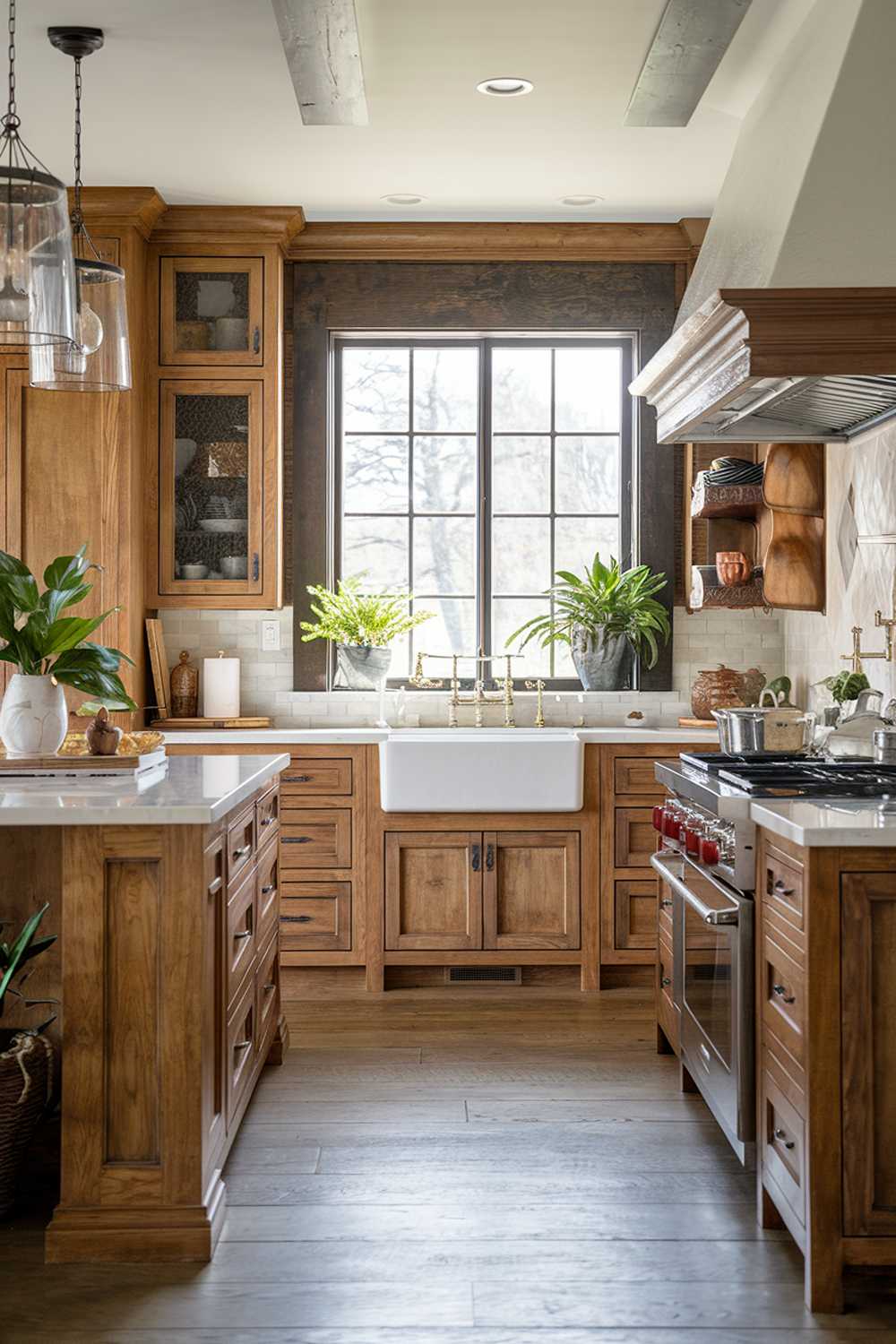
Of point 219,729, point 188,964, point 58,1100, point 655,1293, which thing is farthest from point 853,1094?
point 219,729

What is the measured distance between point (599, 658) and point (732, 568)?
74 cm

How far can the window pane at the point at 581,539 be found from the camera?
18.3ft

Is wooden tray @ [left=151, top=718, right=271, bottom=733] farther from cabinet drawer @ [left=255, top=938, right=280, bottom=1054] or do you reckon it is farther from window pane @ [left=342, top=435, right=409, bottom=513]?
cabinet drawer @ [left=255, top=938, right=280, bottom=1054]

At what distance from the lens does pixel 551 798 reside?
4.77 metres

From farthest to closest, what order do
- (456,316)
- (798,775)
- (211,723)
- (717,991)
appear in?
(456,316)
(211,723)
(798,775)
(717,991)

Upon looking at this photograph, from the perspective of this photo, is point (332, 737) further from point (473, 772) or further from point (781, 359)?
point (781, 359)

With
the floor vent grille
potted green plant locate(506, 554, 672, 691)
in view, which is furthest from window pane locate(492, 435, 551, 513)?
the floor vent grille

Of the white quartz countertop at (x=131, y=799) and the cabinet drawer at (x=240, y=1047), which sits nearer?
the white quartz countertop at (x=131, y=799)

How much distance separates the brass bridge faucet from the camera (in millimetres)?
3873

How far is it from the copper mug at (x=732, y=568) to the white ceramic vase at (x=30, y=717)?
2691 millimetres

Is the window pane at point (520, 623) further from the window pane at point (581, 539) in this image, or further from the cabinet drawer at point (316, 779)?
the cabinet drawer at point (316, 779)

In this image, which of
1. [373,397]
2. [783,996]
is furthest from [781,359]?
[373,397]

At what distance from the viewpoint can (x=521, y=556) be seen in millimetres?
5594

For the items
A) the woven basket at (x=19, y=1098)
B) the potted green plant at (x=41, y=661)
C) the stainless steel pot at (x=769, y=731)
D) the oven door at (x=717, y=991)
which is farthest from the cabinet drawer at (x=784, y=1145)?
the potted green plant at (x=41, y=661)
